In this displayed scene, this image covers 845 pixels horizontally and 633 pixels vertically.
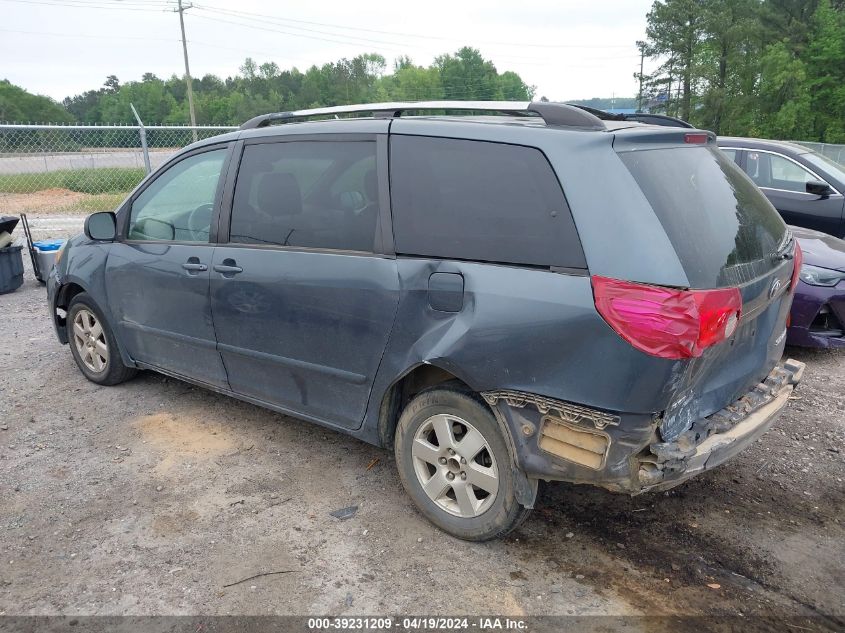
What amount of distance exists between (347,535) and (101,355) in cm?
275

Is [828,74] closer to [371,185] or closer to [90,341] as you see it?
[371,185]

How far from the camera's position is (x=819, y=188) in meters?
7.21

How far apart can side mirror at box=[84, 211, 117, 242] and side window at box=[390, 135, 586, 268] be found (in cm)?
237

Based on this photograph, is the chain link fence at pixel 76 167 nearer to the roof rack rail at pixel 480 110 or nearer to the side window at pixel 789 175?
the side window at pixel 789 175

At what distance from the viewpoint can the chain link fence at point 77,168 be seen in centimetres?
1279

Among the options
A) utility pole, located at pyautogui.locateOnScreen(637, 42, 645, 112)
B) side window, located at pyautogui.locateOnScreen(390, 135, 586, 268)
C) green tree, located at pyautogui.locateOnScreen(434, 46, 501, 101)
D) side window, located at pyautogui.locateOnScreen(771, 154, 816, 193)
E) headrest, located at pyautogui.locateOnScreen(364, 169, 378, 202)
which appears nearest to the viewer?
side window, located at pyautogui.locateOnScreen(390, 135, 586, 268)

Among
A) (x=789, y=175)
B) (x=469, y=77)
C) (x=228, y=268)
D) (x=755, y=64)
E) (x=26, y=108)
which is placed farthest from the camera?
(x=469, y=77)

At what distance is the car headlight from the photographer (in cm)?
512

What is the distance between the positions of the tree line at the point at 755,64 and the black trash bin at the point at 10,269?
139ft

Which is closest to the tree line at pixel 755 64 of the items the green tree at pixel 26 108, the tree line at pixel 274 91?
the tree line at pixel 274 91

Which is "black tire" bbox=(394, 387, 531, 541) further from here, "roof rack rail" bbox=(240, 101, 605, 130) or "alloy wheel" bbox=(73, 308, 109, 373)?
"alloy wheel" bbox=(73, 308, 109, 373)

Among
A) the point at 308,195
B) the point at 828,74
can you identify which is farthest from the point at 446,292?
the point at 828,74

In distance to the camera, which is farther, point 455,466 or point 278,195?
point 278,195

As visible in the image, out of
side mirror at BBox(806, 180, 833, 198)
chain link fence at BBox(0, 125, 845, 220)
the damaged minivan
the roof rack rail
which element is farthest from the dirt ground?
chain link fence at BBox(0, 125, 845, 220)
